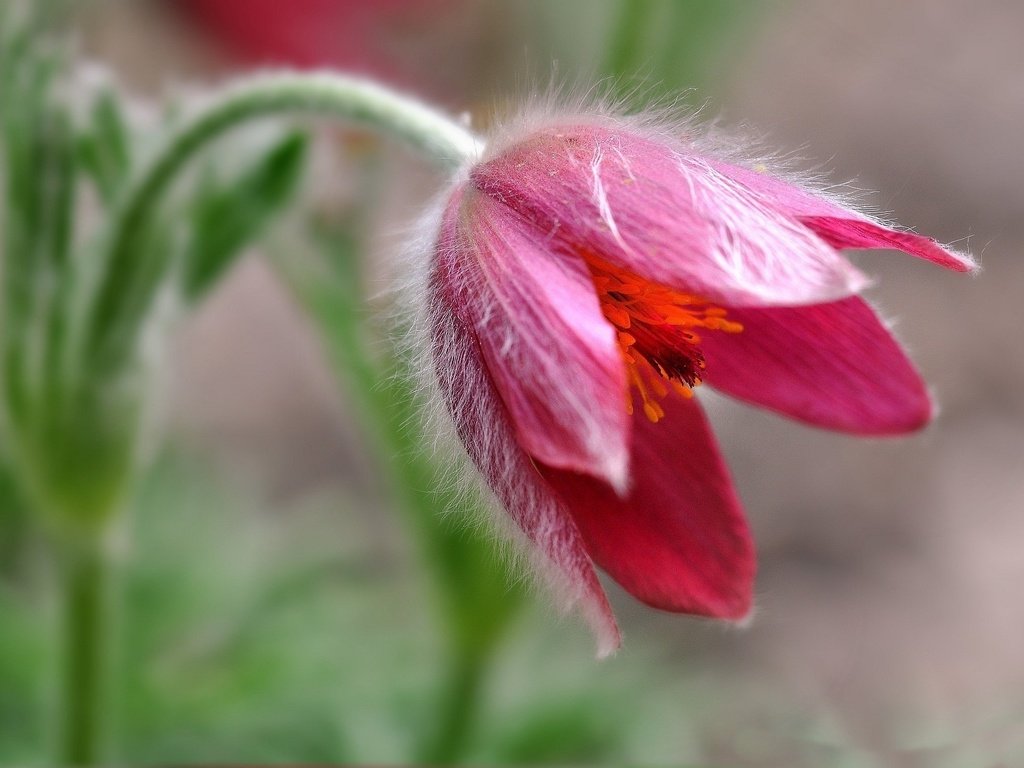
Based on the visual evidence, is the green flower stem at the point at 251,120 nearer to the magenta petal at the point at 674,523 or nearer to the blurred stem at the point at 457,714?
the magenta petal at the point at 674,523

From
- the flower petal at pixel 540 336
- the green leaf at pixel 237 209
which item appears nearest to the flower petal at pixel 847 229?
the flower petal at pixel 540 336

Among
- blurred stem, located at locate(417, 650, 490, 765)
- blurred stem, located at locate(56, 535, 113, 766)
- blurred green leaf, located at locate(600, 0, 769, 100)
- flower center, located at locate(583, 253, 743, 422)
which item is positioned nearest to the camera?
flower center, located at locate(583, 253, 743, 422)

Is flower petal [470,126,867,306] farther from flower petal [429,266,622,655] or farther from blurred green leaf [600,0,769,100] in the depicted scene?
blurred green leaf [600,0,769,100]

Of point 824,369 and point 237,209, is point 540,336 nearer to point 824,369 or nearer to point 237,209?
point 824,369

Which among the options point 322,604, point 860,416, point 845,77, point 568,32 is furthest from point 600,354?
point 845,77

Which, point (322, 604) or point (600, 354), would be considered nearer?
point (600, 354)

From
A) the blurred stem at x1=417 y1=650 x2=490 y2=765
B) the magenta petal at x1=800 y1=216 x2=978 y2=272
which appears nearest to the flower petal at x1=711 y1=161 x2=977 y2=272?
the magenta petal at x1=800 y1=216 x2=978 y2=272

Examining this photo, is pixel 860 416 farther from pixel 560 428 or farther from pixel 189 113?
pixel 189 113

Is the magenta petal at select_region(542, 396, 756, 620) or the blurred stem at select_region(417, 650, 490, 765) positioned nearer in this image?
the magenta petal at select_region(542, 396, 756, 620)
